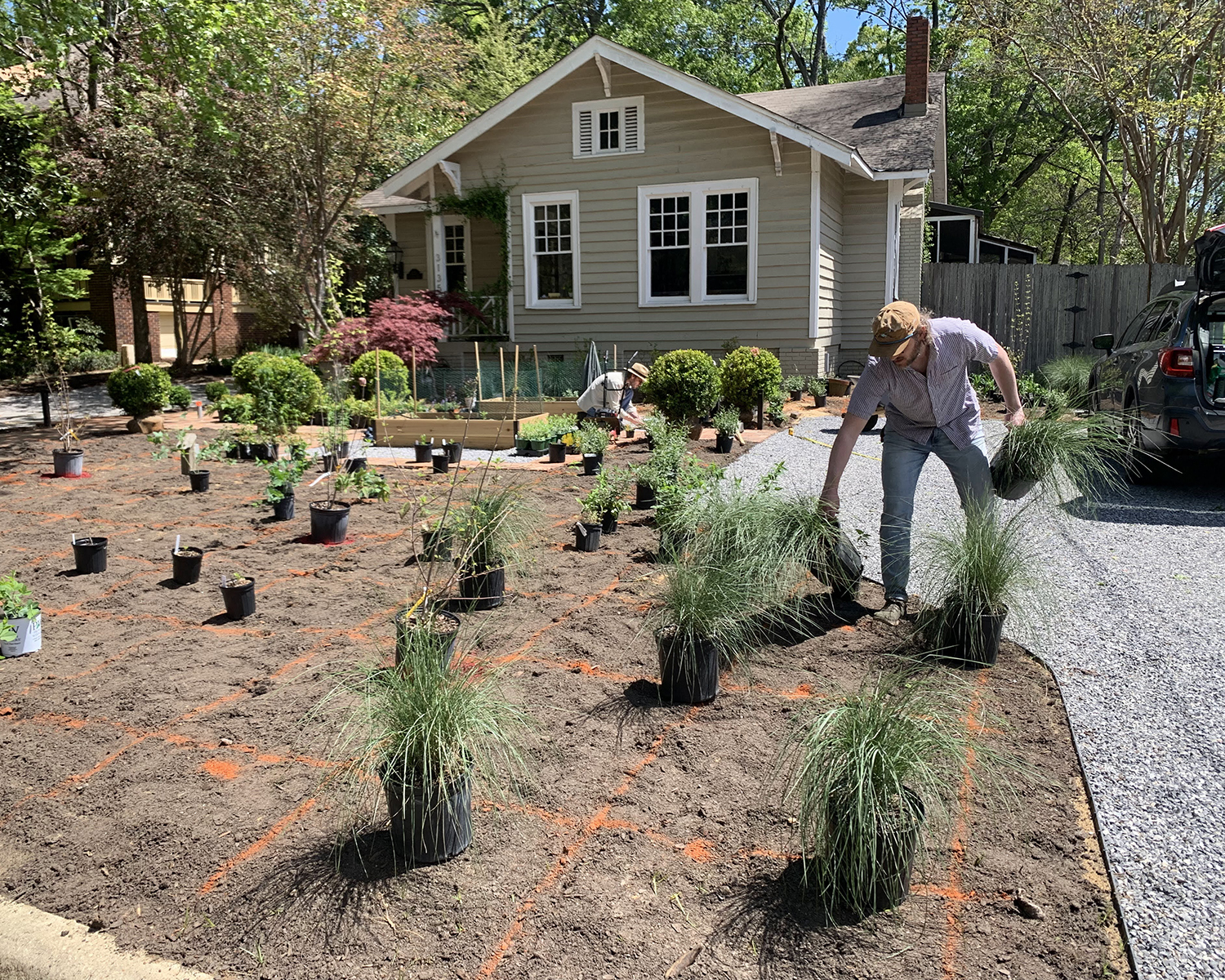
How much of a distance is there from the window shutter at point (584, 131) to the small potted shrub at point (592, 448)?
8141mm

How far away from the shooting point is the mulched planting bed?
2229mm

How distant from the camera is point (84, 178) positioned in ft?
49.7

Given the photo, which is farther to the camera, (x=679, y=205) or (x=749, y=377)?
(x=679, y=205)

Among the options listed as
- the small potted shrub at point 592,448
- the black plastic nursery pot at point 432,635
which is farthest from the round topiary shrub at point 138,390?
the black plastic nursery pot at point 432,635

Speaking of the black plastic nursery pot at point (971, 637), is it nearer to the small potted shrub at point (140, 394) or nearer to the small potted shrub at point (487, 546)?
the small potted shrub at point (487, 546)

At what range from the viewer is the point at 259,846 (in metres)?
2.64

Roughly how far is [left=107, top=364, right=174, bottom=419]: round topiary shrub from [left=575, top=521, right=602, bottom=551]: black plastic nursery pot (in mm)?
8164

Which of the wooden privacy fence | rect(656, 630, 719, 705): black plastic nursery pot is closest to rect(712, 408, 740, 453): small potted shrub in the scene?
rect(656, 630, 719, 705): black plastic nursery pot

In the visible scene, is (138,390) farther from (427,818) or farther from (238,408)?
(427,818)

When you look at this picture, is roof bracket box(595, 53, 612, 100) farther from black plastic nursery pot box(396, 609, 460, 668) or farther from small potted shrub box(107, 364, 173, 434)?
black plastic nursery pot box(396, 609, 460, 668)

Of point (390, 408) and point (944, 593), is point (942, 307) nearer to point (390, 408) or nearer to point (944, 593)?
point (390, 408)

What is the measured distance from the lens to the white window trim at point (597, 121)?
14.6m

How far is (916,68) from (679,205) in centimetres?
515

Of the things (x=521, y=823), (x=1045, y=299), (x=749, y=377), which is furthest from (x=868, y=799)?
(x=1045, y=299)
